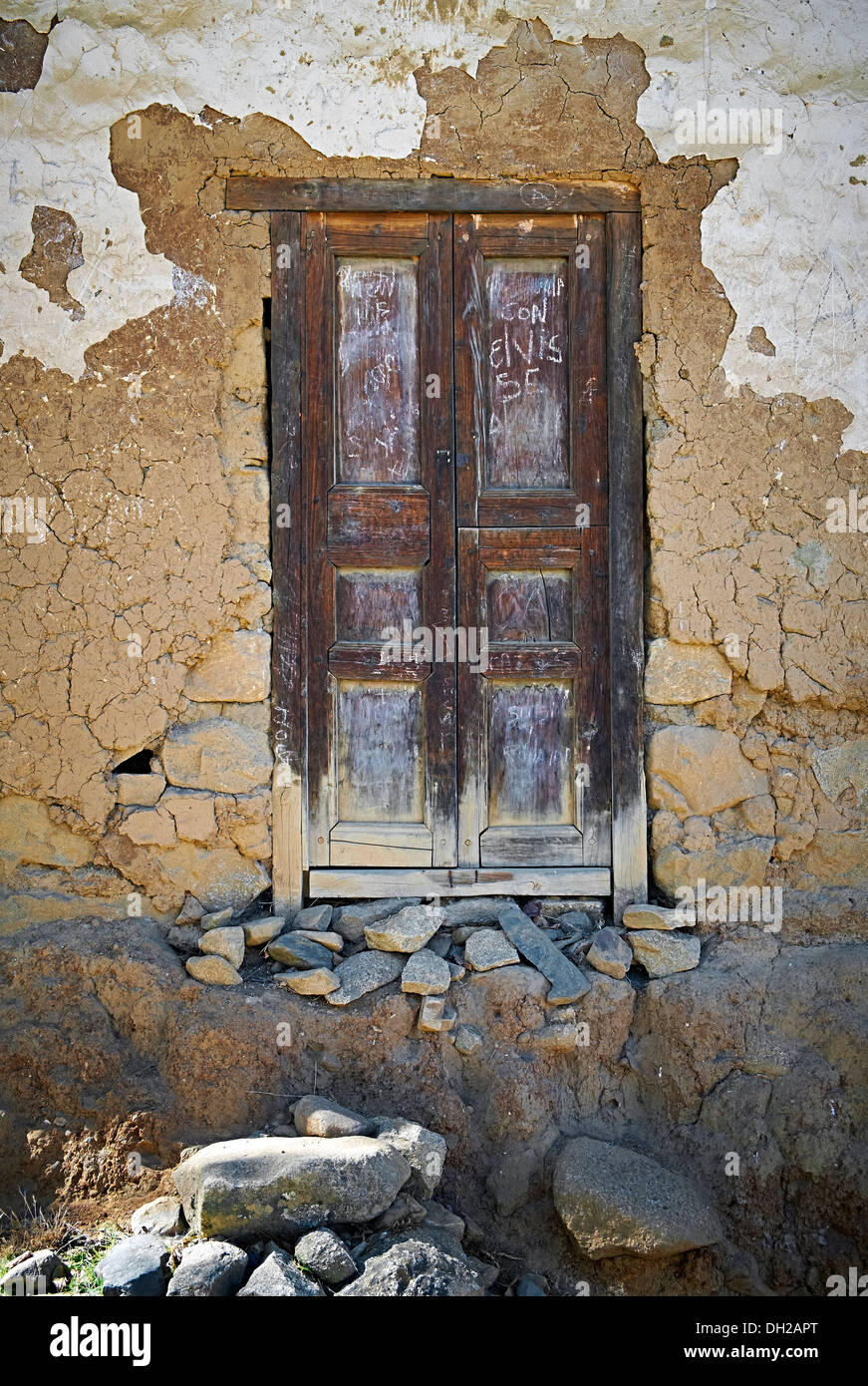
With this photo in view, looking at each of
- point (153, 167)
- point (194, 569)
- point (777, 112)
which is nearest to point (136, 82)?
point (153, 167)

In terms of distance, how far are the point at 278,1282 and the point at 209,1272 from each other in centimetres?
20

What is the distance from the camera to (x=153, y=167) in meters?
3.62

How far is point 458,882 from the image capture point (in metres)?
3.74

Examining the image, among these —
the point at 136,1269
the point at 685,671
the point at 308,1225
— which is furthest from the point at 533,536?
the point at 136,1269

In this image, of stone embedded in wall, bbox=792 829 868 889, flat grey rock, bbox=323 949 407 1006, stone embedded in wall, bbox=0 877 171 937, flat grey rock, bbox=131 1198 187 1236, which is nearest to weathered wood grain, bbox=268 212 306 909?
flat grey rock, bbox=323 949 407 1006

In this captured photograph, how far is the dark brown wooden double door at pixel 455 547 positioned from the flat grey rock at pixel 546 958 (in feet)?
0.64

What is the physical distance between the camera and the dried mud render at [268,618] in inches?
139

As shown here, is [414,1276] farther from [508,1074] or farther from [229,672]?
[229,672]

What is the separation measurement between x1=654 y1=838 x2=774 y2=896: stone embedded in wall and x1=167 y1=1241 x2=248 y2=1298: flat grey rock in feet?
6.24

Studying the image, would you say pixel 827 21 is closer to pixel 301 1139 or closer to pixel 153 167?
pixel 153 167
